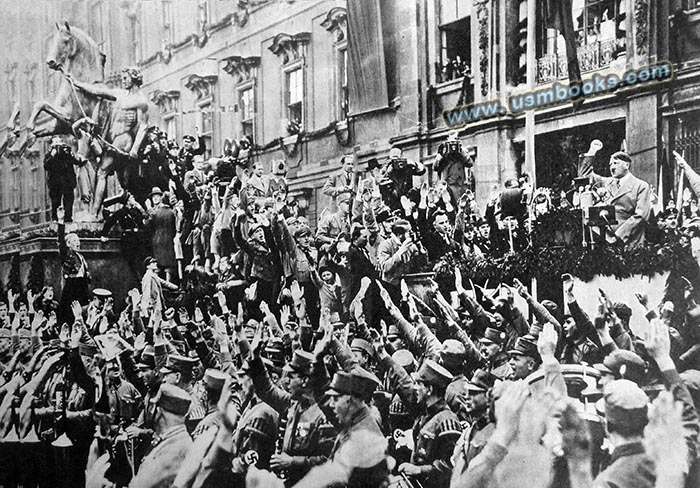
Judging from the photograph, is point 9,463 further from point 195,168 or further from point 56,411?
point 195,168

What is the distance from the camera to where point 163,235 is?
22.6 feet

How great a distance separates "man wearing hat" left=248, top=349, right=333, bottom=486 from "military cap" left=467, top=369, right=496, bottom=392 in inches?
41.9

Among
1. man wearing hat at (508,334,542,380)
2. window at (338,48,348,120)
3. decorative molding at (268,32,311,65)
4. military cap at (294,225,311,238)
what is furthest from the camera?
decorative molding at (268,32,311,65)

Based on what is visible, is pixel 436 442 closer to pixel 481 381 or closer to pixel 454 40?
pixel 481 381

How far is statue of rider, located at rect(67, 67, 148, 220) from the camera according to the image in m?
7.18

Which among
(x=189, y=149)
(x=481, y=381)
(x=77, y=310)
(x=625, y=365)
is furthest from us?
(x=77, y=310)

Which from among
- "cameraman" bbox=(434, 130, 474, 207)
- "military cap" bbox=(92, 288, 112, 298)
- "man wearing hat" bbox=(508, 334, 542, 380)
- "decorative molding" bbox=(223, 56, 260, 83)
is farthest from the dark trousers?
"man wearing hat" bbox=(508, 334, 542, 380)

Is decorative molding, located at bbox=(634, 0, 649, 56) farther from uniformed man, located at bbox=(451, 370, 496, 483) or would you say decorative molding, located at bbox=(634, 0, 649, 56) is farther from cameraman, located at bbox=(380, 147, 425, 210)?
uniformed man, located at bbox=(451, 370, 496, 483)

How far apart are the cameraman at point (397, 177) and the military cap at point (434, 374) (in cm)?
99

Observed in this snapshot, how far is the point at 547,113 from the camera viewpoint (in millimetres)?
4590

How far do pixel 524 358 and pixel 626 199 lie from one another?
0.98 metres

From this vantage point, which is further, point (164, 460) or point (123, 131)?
point (123, 131)

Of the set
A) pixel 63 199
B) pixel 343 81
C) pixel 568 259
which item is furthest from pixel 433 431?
pixel 63 199

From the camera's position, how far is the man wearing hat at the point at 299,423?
535 centimetres
